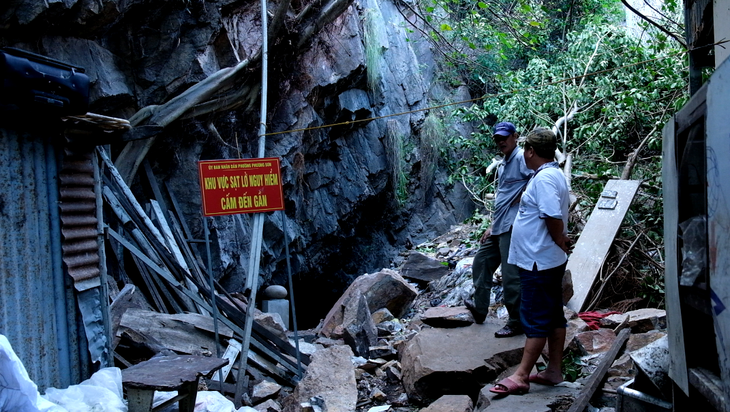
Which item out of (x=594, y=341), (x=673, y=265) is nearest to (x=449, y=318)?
(x=594, y=341)

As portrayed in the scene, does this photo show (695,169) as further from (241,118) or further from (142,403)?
(241,118)

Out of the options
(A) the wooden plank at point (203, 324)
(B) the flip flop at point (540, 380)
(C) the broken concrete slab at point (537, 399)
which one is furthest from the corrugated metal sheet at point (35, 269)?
(B) the flip flop at point (540, 380)

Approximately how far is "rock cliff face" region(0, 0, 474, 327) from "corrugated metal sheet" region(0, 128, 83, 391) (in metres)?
1.91

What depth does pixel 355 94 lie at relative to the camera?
12.5 metres

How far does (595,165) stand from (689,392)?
7.74 m

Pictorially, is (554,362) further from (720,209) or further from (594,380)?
(720,209)

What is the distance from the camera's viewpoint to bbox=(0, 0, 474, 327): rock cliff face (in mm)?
6961

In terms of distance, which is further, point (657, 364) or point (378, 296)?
point (378, 296)

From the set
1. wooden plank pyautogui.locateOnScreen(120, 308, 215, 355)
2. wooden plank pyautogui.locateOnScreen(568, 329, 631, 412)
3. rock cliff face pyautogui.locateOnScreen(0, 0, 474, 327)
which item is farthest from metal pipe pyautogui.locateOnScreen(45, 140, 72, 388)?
wooden plank pyautogui.locateOnScreen(568, 329, 631, 412)

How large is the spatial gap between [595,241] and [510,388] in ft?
12.3

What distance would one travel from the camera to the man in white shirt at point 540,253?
135 inches

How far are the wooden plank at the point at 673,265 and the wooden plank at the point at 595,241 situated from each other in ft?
11.8

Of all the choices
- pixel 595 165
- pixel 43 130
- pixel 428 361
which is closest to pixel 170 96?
pixel 43 130

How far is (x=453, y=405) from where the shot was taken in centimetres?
387
